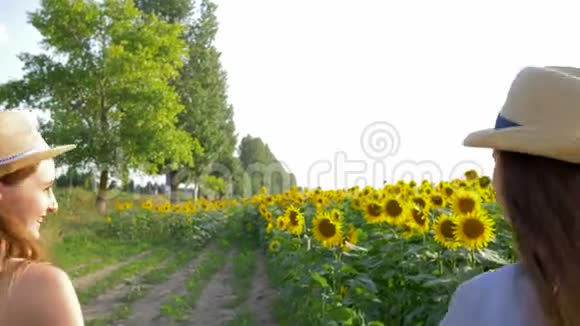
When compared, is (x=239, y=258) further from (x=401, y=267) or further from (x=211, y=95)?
(x=211, y=95)

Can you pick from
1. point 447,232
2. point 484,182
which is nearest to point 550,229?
point 447,232

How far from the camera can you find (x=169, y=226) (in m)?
18.3

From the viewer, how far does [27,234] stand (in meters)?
2.06

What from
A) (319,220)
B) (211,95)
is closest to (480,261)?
(319,220)

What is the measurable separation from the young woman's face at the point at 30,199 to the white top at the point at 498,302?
1.14 meters

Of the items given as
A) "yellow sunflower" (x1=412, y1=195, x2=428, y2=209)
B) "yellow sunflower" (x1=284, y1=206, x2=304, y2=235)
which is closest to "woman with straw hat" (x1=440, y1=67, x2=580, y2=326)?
"yellow sunflower" (x1=412, y1=195, x2=428, y2=209)

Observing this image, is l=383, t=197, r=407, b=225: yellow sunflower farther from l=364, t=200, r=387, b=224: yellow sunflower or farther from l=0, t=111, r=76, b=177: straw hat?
l=0, t=111, r=76, b=177: straw hat

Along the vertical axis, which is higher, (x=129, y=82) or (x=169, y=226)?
(x=129, y=82)

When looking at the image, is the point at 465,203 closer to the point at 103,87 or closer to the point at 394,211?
the point at 394,211

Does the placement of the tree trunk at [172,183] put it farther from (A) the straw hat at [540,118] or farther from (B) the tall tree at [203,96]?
(A) the straw hat at [540,118]

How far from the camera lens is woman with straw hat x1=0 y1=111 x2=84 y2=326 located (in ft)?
6.16

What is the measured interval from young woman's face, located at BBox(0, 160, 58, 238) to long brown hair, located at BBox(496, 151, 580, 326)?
1.27 metres

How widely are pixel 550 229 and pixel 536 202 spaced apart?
0.05 meters

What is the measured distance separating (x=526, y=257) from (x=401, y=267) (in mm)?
3951
